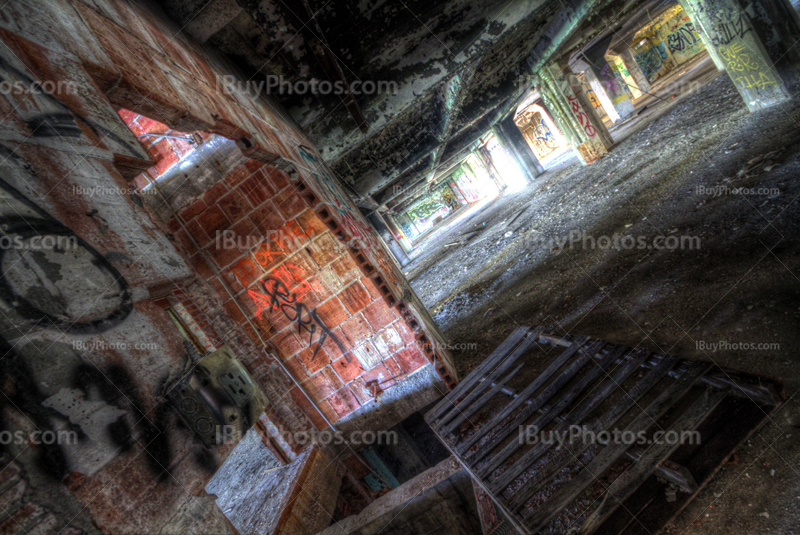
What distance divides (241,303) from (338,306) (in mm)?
1120

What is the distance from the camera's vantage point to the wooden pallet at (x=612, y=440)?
5.79 feet

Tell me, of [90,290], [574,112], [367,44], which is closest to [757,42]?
[574,112]

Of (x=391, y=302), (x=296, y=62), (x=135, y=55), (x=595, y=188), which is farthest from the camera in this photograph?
(x=595, y=188)

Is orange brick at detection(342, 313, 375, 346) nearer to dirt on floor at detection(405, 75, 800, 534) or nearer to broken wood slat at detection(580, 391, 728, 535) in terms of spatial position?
dirt on floor at detection(405, 75, 800, 534)

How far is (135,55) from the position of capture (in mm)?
1994

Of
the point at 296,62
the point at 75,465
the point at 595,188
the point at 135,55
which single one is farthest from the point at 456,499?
the point at 595,188

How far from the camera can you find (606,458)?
6.26 feet

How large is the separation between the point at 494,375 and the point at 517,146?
1392cm

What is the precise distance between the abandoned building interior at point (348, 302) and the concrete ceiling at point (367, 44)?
0.13 ft

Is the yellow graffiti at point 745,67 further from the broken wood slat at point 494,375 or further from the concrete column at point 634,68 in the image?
the concrete column at point 634,68

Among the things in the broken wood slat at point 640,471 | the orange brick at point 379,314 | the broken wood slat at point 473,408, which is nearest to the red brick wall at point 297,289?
the orange brick at point 379,314

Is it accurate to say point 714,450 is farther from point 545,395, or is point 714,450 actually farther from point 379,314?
point 379,314

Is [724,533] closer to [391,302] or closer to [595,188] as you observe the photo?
[391,302]

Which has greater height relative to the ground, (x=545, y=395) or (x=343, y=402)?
(x=343, y=402)
